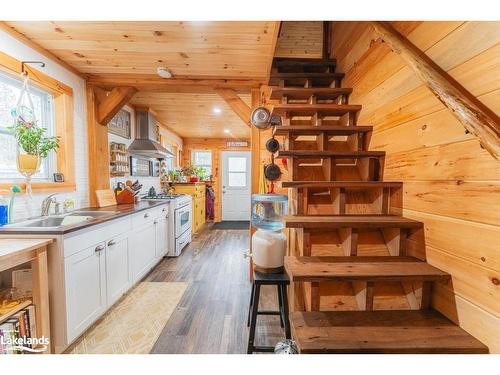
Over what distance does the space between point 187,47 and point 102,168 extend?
1.79 meters

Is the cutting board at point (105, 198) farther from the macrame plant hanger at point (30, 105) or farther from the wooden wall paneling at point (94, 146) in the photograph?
the macrame plant hanger at point (30, 105)

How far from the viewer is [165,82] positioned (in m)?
2.73

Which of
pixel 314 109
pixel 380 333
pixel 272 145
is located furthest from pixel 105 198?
pixel 380 333

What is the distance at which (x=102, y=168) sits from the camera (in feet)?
9.34

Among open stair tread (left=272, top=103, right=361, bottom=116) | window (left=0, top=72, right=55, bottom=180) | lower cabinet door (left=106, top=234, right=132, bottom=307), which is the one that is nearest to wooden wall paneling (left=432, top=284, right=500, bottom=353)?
open stair tread (left=272, top=103, right=361, bottom=116)

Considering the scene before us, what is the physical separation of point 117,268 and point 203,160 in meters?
4.98

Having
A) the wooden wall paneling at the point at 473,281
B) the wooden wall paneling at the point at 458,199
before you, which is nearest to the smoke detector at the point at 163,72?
the wooden wall paneling at the point at 458,199

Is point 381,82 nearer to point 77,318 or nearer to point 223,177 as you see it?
point 77,318

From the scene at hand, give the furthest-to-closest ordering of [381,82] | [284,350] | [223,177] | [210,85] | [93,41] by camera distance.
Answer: [223,177] → [210,85] → [93,41] → [381,82] → [284,350]

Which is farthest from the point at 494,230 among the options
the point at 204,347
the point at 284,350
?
the point at 204,347

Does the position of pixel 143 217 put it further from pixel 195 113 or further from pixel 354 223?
pixel 195 113

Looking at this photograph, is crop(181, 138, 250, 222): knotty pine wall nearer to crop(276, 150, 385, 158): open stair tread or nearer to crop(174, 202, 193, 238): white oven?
crop(174, 202, 193, 238): white oven

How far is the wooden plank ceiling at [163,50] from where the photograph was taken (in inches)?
71.7

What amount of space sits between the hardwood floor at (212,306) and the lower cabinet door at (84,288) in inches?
22.3
